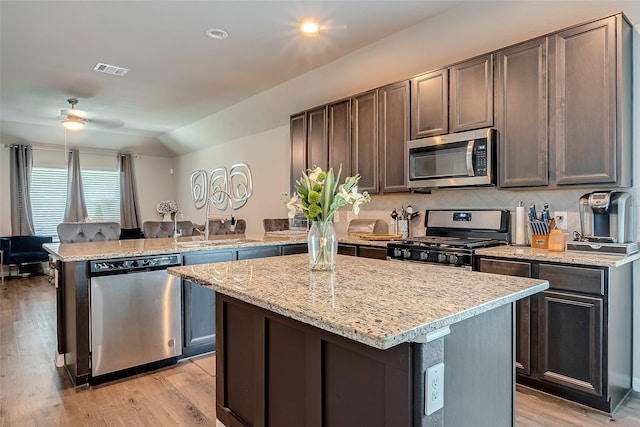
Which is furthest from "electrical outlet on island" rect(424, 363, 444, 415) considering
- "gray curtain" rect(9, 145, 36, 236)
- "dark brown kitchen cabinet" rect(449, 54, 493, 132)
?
"gray curtain" rect(9, 145, 36, 236)

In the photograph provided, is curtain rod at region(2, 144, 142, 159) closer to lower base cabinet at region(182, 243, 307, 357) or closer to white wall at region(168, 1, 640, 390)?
white wall at region(168, 1, 640, 390)

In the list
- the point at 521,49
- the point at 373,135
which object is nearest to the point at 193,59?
the point at 373,135

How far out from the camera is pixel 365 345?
1158 mm

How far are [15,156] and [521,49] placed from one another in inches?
333

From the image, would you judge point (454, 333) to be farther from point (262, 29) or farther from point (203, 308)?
point (262, 29)

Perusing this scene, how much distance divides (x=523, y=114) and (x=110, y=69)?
4.29m

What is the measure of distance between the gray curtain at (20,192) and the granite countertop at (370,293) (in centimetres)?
721

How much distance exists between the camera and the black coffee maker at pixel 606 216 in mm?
2340

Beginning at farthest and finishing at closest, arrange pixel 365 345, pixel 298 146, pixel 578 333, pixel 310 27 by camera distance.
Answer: pixel 298 146, pixel 310 27, pixel 578 333, pixel 365 345

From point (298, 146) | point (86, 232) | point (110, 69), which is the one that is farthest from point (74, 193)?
point (298, 146)

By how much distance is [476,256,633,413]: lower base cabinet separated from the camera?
2.18m

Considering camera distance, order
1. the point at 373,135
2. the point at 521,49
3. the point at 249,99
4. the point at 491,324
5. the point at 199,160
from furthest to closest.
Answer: the point at 199,160 → the point at 249,99 → the point at 373,135 → the point at 521,49 → the point at 491,324

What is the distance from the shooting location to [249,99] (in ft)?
18.4

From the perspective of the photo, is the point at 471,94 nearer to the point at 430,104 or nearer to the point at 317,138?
the point at 430,104
